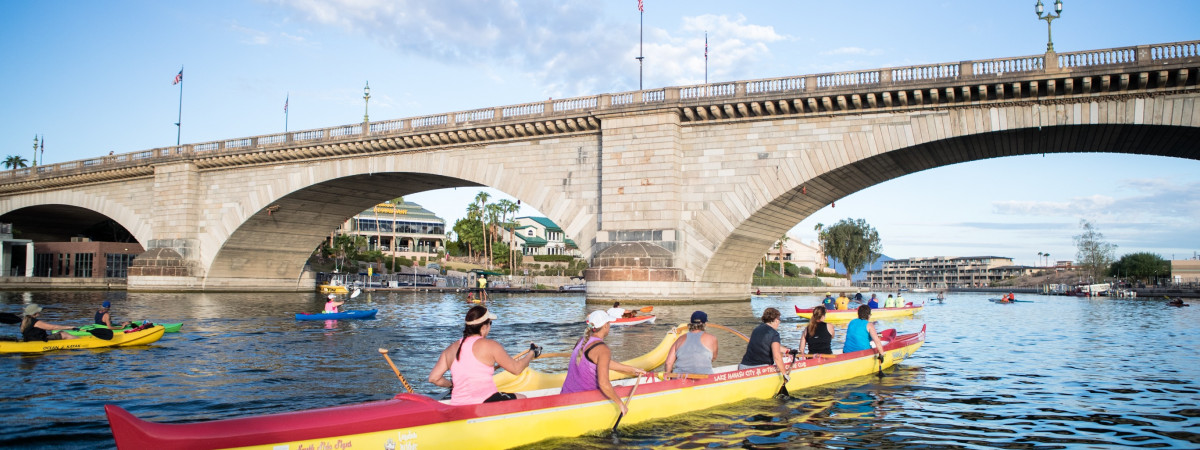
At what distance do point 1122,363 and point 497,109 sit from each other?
91.9 ft

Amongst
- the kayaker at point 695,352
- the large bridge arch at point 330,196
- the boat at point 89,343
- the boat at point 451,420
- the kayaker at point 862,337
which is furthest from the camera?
the large bridge arch at point 330,196

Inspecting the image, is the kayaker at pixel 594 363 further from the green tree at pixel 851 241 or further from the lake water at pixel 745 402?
the green tree at pixel 851 241

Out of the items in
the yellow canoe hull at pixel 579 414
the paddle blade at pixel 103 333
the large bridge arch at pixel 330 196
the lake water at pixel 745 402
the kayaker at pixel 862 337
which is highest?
the large bridge arch at pixel 330 196

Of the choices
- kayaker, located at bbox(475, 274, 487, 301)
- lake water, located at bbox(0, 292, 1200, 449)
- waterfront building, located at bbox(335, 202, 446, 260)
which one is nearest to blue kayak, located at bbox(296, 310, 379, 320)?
lake water, located at bbox(0, 292, 1200, 449)

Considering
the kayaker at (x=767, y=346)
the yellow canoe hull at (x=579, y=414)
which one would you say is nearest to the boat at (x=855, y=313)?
the yellow canoe hull at (x=579, y=414)

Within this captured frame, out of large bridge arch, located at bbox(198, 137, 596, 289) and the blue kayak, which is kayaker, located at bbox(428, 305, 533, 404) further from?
large bridge arch, located at bbox(198, 137, 596, 289)

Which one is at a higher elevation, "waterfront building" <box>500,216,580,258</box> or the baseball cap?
"waterfront building" <box>500,216,580,258</box>

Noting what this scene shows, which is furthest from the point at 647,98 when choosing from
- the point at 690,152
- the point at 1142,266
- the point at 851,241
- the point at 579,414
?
the point at 1142,266

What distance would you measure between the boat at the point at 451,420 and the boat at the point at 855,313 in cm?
1758

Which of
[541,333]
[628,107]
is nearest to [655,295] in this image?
[628,107]

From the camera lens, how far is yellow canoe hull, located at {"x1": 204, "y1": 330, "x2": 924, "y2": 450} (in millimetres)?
7470

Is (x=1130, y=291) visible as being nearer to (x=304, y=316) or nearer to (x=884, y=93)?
(x=884, y=93)

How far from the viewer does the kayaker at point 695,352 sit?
1078cm

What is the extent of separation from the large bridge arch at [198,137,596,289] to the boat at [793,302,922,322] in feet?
33.6
